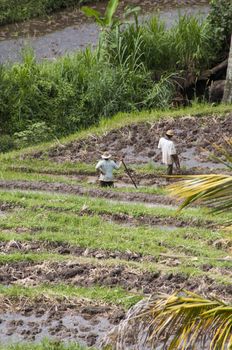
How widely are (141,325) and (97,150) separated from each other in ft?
33.6

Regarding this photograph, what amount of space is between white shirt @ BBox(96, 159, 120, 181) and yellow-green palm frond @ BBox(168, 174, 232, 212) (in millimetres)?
7431

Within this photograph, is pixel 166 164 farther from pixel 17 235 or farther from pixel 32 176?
pixel 17 235

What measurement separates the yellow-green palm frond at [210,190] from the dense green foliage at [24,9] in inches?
783

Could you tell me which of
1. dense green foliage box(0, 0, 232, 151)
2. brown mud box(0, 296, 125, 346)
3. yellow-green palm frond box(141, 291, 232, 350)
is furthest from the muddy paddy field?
dense green foliage box(0, 0, 232, 151)

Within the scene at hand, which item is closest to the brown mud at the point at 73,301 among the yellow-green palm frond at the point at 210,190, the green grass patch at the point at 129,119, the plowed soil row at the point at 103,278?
the plowed soil row at the point at 103,278

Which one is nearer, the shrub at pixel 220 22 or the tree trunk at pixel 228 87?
the tree trunk at pixel 228 87

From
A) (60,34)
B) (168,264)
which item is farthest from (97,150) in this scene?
(60,34)

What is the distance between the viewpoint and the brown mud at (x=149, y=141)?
1563 centimetres

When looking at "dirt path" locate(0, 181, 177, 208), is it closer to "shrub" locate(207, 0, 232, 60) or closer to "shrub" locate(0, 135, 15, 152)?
"shrub" locate(0, 135, 15, 152)

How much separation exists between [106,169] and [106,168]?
0.03 m

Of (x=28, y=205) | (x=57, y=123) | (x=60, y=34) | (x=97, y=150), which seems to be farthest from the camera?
(x=60, y=34)

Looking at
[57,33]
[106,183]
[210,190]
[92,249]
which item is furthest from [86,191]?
[57,33]

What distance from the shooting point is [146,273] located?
960 centimetres

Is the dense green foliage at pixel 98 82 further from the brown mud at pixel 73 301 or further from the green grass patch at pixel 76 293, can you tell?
the green grass patch at pixel 76 293
